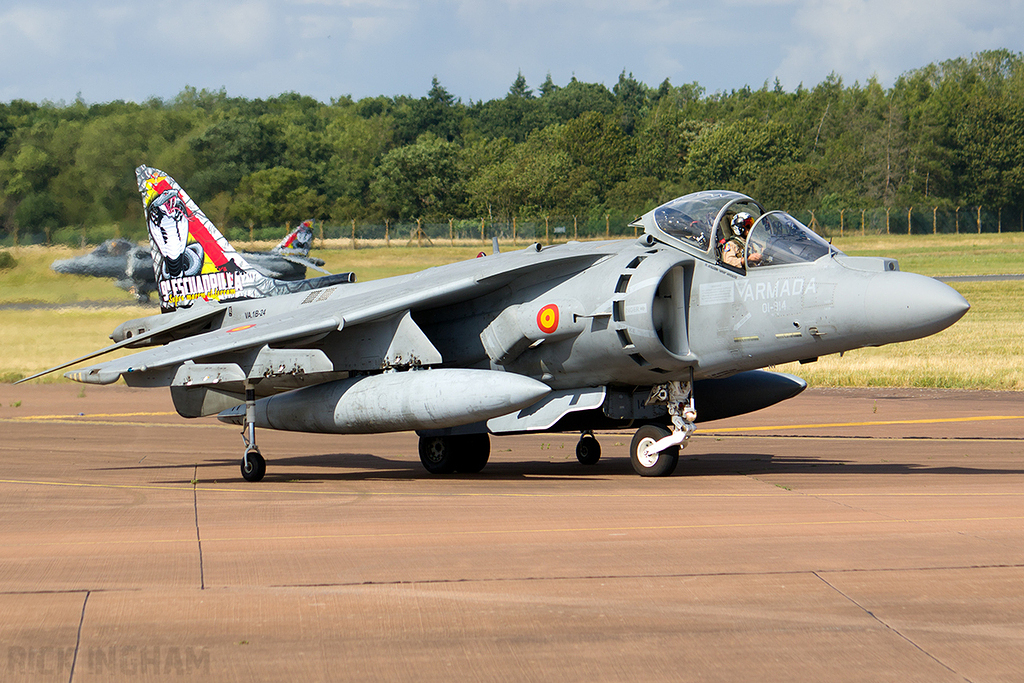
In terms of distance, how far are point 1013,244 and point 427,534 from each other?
71.6m

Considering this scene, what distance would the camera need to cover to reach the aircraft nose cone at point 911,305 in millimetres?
10273

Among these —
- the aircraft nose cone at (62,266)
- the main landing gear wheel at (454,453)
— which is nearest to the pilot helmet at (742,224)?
the main landing gear wheel at (454,453)

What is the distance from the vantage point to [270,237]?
40875mm

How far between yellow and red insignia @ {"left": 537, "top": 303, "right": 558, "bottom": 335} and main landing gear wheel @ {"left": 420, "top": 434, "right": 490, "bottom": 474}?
2.25 meters

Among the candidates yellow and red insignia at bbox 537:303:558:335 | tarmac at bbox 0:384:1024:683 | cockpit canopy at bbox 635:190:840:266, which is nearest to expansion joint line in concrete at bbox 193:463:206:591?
tarmac at bbox 0:384:1024:683

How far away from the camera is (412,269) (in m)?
48.5

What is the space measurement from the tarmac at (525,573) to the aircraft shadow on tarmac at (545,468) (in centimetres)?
13

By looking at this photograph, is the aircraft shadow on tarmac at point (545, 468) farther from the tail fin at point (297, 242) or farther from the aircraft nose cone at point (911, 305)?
the tail fin at point (297, 242)

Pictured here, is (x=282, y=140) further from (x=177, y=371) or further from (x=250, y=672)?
(x=250, y=672)

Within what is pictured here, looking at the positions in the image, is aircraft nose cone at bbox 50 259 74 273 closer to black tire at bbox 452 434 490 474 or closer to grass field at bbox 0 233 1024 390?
grass field at bbox 0 233 1024 390

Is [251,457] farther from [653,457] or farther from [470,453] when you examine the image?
[653,457]

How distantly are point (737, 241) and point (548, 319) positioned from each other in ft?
7.94

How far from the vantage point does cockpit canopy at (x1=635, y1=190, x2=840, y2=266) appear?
1171 cm

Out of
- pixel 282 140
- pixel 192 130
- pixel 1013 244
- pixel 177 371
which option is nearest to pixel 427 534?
pixel 177 371
